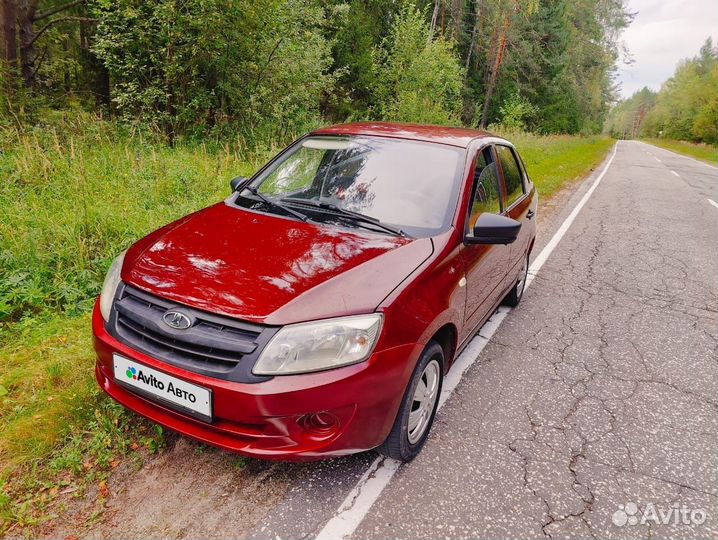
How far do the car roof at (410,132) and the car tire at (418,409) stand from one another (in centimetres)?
160

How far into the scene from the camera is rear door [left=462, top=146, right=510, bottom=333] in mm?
2855

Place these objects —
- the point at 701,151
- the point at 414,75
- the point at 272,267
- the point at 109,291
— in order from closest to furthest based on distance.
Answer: the point at 272,267 → the point at 109,291 → the point at 414,75 → the point at 701,151

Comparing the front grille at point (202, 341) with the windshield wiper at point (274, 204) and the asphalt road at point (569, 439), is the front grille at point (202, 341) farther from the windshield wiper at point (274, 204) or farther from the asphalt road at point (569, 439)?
the windshield wiper at point (274, 204)

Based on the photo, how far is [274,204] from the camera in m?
3.00

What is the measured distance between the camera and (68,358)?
2.92 m

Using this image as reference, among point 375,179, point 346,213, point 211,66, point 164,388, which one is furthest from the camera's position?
point 211,66

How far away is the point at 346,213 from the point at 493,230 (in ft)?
2.94

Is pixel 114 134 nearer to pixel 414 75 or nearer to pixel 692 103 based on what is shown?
pixel 414 75

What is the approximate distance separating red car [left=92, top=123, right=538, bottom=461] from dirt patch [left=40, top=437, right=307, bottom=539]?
35cm

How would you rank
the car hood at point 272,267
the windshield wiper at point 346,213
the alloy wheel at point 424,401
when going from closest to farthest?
the car hood at point 272,267, the alloy wheel at point 424,401, the windshield wiper at point 346,213

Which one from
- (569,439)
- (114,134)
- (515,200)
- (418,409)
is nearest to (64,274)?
(418,409)

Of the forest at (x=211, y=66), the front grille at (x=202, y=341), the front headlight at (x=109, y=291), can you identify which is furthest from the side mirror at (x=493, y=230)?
the forest at (x=211, y=66)

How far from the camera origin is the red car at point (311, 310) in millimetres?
1894

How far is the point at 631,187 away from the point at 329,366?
14472 millimetres
